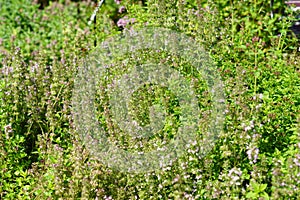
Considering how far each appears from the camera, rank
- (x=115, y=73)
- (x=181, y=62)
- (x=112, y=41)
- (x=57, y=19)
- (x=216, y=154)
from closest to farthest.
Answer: (x=216, y=154), (x=181, y=62), (x=115, y=73), (x=112, y=41), (x=57, y=19)

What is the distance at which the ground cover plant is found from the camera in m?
3.12

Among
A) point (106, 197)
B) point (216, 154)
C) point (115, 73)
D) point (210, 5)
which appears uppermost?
point (210, 5)

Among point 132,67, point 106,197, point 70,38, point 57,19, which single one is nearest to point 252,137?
point 106,197

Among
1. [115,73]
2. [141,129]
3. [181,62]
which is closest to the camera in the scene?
[141,129]

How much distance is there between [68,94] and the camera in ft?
13.7

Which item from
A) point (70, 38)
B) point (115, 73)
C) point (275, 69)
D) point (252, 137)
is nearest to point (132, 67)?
point (115, 73)

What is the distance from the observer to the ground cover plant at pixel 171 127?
3.12 metres

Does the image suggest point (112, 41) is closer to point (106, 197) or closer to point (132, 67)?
point (132, 67)

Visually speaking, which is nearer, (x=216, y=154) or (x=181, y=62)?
(x=216, y=154)

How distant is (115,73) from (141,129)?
38.9 inches

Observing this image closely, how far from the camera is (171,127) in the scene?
362 cm

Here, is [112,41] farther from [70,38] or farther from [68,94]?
[70,38]

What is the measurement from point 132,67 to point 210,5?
1110 millimetres

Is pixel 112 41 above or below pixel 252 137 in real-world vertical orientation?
above
